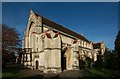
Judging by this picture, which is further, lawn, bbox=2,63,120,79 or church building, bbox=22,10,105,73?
church building, bbox=22,10,105,73

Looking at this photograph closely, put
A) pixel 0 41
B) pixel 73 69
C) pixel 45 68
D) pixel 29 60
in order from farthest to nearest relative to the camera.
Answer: pixel 29 60 → pixel 73 69 → pixel 45 68 → pixel 0 41

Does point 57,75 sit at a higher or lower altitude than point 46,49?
lower

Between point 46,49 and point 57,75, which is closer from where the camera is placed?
point 57,75

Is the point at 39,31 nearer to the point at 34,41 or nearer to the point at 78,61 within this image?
the point at 34,41

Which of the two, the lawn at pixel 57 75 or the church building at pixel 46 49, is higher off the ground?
the church building at pixel 46 49

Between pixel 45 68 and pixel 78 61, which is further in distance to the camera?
pixel 78 61

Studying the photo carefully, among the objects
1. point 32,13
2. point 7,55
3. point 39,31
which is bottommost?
point 7,55

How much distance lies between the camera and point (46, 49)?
1247 inches

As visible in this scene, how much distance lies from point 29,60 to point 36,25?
22.4 feet

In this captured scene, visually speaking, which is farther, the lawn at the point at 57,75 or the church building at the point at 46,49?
the church building at the point at 46,49

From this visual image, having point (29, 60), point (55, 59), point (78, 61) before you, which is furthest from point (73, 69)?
point (29, 60)

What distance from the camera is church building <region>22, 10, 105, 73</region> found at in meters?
31.5

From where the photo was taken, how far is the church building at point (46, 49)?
103 feet

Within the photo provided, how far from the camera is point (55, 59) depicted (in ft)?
103
